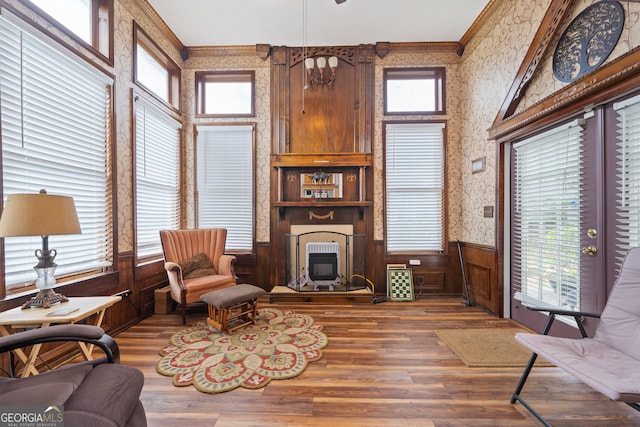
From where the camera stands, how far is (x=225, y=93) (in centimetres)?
434

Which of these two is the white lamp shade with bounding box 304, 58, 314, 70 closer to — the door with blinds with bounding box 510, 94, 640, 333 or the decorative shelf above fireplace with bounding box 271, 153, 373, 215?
the decorative shelf above fireplace with bounding box 271, 153, 373, 215

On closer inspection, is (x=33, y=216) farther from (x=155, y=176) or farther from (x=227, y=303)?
(x=155, y=176)

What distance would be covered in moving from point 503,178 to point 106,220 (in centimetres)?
443

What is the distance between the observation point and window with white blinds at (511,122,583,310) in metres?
2.39

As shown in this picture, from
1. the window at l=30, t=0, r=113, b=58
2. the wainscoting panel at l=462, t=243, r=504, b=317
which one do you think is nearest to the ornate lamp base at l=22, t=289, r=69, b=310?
the window at l=30, t=0, r=113, b=58

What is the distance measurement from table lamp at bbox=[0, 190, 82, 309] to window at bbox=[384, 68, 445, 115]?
13.0ft

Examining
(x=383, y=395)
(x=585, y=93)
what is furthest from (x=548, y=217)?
(x=383, y=395)

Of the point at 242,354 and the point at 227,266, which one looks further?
the point at 227,266

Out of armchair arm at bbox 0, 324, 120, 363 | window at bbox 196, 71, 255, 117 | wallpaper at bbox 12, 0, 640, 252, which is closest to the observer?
armchair arm at bbox 0, 324, 120, 363

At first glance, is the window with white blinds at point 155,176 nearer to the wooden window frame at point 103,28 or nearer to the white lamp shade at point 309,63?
the wooden window frame at point 103,28

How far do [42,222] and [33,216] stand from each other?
0.18 feet

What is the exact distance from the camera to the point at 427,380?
2.04 m

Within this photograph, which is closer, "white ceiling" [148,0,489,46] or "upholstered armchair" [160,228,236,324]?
"upholstered armchair" [160,228,236,324]

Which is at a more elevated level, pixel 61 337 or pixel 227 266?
pixel 61 337
